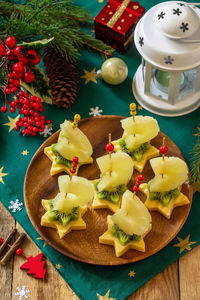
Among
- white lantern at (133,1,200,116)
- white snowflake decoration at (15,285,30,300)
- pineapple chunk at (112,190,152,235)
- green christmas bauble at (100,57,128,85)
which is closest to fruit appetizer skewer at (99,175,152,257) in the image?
pineapple chunk at (112,190,152,235)

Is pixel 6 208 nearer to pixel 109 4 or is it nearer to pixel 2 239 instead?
pixel 2 239

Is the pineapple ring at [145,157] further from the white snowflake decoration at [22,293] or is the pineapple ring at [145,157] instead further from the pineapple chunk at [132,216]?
the white snowflake decoration at [22,293]

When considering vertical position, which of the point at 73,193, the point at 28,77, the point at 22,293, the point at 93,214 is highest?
the point at 28,77

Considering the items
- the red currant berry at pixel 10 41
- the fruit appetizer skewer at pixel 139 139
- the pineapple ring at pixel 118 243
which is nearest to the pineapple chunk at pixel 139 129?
the fruit appetizer skewer at pixel 139 139

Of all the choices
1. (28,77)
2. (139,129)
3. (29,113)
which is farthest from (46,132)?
(139,129)

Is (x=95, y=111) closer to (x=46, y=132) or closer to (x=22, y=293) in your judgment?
(x=46, y=132)

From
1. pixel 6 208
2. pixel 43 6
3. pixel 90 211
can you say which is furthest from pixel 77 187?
pixel 43 6

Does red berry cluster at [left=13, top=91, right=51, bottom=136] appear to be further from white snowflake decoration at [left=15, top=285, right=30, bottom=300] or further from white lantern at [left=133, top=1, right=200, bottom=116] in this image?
white snowflake decoration at [left=15, top=285, right=30, bottom=300]
